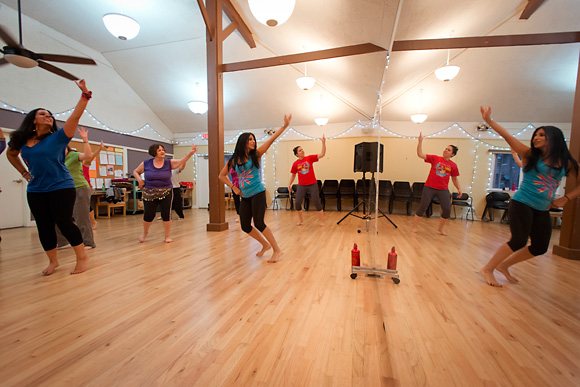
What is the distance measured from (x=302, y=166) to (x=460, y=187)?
10.8 feet

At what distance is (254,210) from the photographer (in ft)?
7.79

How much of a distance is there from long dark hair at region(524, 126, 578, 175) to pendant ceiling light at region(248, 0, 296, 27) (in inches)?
107

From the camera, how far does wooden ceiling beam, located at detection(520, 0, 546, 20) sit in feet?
2.95

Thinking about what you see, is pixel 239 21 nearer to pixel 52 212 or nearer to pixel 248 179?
pixel 248 179

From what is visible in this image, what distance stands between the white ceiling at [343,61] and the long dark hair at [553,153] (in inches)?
3.0

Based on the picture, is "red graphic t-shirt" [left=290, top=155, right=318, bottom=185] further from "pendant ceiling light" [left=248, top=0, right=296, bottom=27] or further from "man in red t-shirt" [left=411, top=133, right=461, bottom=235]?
"man in red t-shirt" [left=411, top=133, right=461, bottom=235]

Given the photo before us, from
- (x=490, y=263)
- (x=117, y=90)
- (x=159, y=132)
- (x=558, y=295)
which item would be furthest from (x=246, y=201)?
(x=159, y=132)

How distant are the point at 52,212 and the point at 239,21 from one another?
4.95m

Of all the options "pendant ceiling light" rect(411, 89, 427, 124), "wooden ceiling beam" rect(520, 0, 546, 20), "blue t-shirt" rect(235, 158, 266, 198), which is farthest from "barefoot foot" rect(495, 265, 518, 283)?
"blue t-shirt" rect(235, 158, 266, 198)

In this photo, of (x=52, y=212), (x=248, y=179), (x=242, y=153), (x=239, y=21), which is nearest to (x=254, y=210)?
(x=248, y=179)

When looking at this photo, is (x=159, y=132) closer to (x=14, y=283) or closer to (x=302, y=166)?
(x=302, y=166)

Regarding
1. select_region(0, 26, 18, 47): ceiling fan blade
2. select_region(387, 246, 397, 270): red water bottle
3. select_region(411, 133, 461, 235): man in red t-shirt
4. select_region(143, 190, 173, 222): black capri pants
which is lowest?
select_region(387, 246, 397, 270): red water bottle

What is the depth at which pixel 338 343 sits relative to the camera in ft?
3.78

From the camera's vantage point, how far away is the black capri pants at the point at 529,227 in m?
1.62
